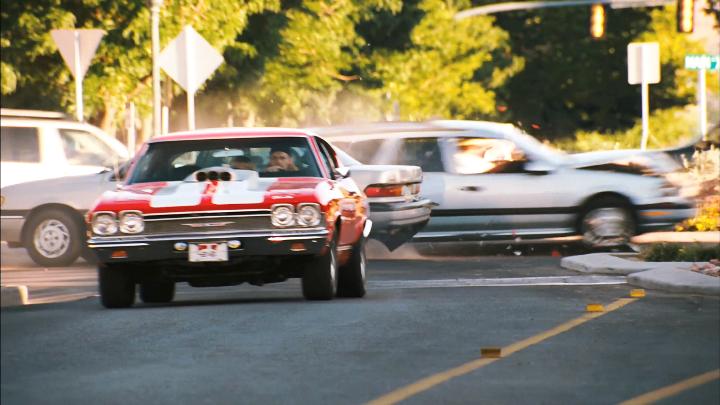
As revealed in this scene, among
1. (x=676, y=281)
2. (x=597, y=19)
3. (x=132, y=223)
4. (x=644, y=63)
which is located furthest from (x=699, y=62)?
(x=132, y=223)

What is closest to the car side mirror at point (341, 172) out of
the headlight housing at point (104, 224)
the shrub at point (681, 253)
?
the headlight housing at point (104, 224)

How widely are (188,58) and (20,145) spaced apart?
9.62 feet

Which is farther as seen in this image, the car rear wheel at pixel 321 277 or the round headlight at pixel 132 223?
the car rear wheel at pixel 321 277

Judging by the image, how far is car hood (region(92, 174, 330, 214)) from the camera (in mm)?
13938

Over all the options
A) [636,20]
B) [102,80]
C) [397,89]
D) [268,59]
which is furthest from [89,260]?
[636,20]

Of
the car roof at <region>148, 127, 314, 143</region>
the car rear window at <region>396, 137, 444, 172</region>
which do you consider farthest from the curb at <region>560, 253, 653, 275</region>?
the car roof at <region>148, 127, 314, 143</region>

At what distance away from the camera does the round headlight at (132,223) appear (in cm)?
1392

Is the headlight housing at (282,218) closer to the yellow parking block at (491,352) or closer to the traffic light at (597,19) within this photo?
the yellow parking block at (491,352)

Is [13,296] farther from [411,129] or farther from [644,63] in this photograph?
[644,63]

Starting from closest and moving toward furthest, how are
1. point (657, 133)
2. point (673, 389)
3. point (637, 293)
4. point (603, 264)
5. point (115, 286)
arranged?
1. point (673, 389)
2. point (115, 286)
3. point (637, 293)
4. point (603, 264)
5. point (657, 133)

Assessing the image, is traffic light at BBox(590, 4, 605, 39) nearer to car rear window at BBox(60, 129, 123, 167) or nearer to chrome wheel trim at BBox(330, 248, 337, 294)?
car rear window at BBox(60, 129, 123, 167)

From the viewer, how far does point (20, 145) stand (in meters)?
23.9

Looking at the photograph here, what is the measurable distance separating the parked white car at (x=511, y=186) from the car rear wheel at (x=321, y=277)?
685 centimetres

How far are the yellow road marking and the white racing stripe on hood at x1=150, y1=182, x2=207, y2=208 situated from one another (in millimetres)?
4876
